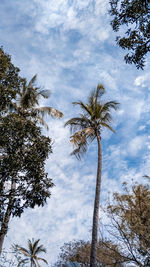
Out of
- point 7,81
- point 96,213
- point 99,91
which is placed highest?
point 99,91

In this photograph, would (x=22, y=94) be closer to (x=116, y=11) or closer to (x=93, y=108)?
(x=93, y=108)

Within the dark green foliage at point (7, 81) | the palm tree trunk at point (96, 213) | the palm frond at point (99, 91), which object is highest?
the palm frond at point (99, 91)

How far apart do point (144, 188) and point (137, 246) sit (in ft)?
15.7

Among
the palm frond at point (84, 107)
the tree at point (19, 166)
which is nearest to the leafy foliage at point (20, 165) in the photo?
the tree at point (19, 166)

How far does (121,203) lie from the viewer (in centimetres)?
1288

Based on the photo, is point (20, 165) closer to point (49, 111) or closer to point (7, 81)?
point (7, 81)

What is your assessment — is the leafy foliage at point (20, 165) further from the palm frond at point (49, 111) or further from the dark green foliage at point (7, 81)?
the palm frond at point (49, 111)

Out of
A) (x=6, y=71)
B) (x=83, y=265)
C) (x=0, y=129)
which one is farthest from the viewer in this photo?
(x=83, y=265)

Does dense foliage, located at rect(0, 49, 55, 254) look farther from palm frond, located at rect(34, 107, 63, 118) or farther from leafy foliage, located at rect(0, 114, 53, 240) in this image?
palm frond, located at rect(34, 107, 63, 118)

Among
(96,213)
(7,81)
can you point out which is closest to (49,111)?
(7,81)

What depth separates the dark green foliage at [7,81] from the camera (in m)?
8.87

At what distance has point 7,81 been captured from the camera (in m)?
9.50

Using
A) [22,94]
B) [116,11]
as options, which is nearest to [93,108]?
[22,94]

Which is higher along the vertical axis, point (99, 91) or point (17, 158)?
point (99, 91)
